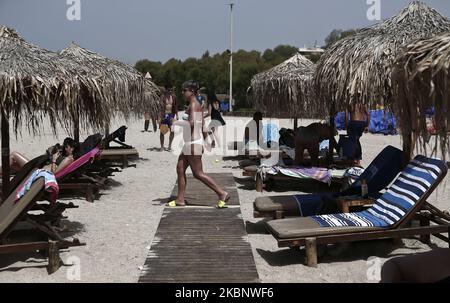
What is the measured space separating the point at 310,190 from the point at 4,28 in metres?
5.59

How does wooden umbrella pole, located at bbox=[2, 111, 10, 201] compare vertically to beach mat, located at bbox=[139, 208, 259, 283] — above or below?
above

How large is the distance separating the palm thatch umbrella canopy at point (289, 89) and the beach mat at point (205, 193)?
2403 millimetres

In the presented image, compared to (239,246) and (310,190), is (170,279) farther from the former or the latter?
(310,190)

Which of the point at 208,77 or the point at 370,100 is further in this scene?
the point at 208,77

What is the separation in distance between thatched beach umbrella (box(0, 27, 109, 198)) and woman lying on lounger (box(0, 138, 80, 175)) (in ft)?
4.99

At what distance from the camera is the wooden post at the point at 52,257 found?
445 centimetres

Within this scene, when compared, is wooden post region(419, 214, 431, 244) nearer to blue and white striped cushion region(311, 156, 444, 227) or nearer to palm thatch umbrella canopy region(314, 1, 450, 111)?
blue and white striped cushion region(311, 156, 444, 227)

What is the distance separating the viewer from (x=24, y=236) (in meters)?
5.18

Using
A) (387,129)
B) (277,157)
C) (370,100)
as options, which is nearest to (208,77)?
(387,129)

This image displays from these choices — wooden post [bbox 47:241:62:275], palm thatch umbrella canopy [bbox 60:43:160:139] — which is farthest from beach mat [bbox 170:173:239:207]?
wooden post [bbox 47:241:62:275]

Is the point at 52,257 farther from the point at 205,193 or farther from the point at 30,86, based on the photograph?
the point at 205,193

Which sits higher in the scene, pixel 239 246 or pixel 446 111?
pixel 446 111

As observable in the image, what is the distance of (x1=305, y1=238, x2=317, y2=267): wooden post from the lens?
4.58 m

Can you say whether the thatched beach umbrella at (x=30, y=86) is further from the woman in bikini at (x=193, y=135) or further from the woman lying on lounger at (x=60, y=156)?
the woman in bikini at (x=193, y=135)
